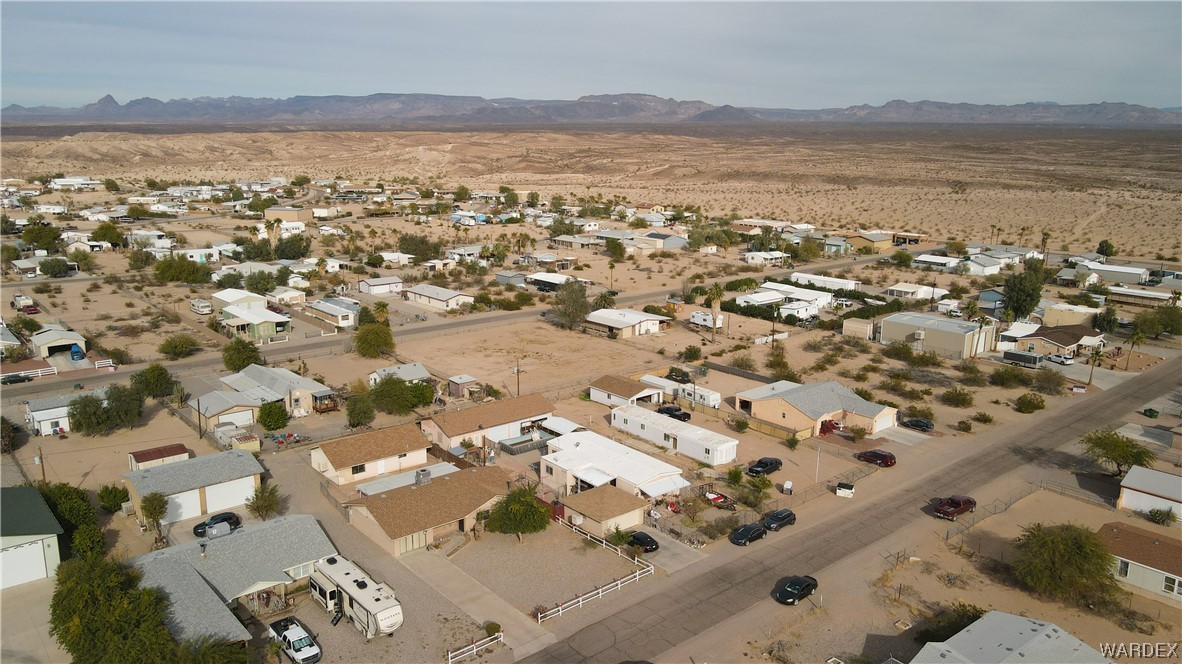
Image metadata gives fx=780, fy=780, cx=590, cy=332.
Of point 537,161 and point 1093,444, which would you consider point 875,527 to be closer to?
point 1093,444

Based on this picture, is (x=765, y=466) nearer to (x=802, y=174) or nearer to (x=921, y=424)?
(x=921, y=424)

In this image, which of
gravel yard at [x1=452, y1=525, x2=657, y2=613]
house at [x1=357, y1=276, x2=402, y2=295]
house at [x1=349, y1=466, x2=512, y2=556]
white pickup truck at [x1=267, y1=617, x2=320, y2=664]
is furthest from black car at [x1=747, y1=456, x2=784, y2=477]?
house at [x1=357, y1=276, x2=402, y2=295]

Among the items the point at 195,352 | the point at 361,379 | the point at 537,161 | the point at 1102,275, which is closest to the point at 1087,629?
the point at 361,379

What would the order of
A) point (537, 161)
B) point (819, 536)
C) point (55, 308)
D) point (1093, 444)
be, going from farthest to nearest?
point (537, 161)
point (55, 308)
point (1093, 444)
point (819, 536)

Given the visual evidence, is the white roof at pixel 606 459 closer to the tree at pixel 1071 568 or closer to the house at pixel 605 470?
the house at pixel 605 470

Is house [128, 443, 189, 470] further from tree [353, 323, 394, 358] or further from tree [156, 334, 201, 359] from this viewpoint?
tree [156, 334, 201, 359]

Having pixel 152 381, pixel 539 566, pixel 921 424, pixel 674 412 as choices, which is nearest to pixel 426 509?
pixel 539 566

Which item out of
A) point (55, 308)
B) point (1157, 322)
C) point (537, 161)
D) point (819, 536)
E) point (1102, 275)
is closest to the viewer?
point (819, 536)
